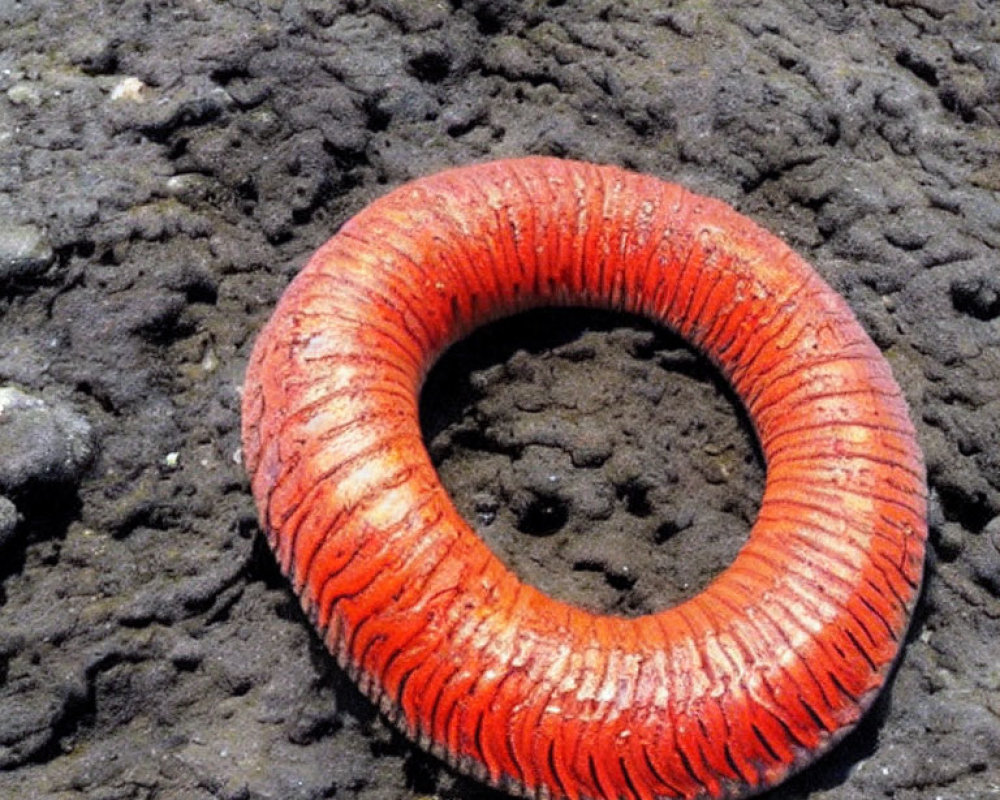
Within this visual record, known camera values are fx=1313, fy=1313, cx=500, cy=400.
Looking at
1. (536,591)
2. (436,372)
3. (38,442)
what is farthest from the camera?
(436,372)

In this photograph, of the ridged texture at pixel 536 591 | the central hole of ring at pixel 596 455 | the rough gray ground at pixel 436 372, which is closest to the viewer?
the ridged texture at pixel 536 591

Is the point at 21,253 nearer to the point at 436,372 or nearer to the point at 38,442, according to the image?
the point at 38,442

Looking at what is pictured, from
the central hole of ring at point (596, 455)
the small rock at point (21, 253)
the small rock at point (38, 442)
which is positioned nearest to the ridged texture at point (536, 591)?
the central hole of ring at point (596, 455)

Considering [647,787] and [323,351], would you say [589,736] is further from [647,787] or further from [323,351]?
[323,351]

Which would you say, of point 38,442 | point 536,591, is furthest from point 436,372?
point 38,442

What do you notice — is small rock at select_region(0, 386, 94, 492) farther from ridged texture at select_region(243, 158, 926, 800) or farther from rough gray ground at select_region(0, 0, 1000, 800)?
ridged texture at select_region(243, 158, 926, 800)

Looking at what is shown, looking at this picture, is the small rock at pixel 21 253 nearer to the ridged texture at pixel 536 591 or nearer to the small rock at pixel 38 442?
the small rock at pixel 38 442
